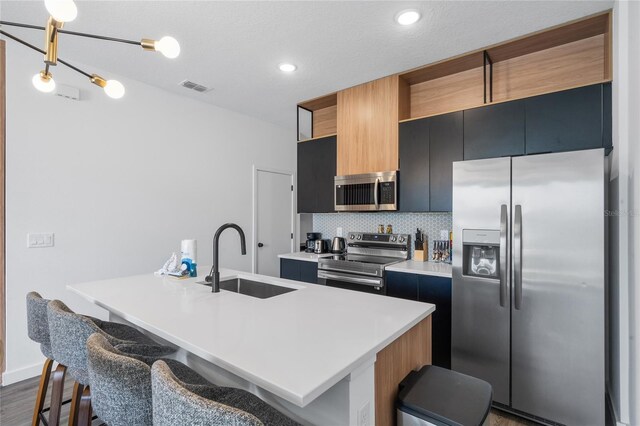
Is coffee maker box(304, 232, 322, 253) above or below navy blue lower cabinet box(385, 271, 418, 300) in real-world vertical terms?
above

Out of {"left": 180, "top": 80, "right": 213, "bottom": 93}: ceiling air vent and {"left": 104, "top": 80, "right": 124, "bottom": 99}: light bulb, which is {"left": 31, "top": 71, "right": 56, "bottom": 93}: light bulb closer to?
{"left": 104, "top": 80, "right": 124, "bottom": 99}: light bulb

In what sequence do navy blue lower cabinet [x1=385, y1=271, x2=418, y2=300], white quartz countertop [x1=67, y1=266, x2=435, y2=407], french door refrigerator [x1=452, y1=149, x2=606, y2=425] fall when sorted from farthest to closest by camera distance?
navy blue lower cabinet [x1=385, y1=271, x2=418, y2=300]
french door refrigerator [x1=452, y1=149, x2=606, y2=425]
white quartz countertop [x1=67, y1=266, x2=435, y2=407]

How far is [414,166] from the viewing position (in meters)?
3.05

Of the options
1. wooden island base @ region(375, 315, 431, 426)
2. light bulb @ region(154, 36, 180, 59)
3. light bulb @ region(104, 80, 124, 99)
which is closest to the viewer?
wooden island base @ region(375, 315, 431, 426)

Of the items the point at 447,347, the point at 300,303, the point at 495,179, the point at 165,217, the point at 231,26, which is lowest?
the point at 447,347

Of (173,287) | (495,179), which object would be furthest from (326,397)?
(495,179)

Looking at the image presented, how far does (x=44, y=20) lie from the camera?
226cm

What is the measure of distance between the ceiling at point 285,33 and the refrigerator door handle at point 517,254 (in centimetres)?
135

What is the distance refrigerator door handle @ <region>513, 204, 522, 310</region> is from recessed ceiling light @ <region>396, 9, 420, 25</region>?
144cm

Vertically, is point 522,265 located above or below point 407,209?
below

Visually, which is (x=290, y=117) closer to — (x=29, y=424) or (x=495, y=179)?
(x=495, y=179)

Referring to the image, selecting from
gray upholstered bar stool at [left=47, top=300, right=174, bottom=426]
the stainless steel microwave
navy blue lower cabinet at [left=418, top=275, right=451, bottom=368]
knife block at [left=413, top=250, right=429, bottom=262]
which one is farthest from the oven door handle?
gray upholstered bar stool at [left=47, top=300, right=174, bottom=426]

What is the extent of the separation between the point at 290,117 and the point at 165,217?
6.97 feet

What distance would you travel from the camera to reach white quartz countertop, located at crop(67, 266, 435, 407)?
0.94 metres
